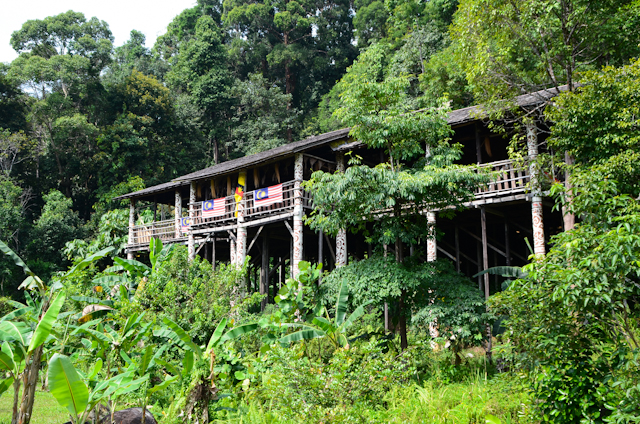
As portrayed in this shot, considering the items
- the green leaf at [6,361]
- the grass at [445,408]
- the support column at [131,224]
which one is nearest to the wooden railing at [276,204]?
the support column at [131,224]

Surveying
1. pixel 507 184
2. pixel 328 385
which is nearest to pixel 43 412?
pixel 328 385

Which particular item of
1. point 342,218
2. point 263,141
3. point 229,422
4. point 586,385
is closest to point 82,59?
point 263,141

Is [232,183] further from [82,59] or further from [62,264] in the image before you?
[82,59]

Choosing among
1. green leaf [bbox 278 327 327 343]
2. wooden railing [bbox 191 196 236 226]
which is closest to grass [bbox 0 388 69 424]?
green leaf [bbox 278 327 327 343]

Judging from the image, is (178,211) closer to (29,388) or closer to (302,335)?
(302,335)

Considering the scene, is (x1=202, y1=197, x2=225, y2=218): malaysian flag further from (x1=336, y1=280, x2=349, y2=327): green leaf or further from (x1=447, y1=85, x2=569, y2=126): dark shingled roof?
(x1=336, y1=280, x2=349, y2=327): green leaf

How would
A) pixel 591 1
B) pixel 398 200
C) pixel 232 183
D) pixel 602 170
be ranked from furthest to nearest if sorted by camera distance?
pixel 232 183, pixel 591 1, pixel 398 200, pixel 602 170

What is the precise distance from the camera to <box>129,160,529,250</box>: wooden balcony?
12.4 m

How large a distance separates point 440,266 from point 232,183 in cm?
1161

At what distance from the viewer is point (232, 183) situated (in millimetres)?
18953

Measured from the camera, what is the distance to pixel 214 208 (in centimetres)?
1811

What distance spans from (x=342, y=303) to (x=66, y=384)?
5.11 m

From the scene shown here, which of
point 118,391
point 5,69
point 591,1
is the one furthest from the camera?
point 5,69

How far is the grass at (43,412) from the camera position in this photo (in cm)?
809
